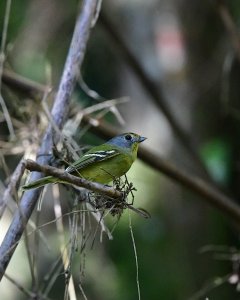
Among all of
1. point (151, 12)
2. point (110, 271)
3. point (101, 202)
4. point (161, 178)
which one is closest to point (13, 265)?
point (110, 271)

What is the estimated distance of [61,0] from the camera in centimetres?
523

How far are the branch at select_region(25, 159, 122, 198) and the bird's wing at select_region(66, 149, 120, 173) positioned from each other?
0.35 metres

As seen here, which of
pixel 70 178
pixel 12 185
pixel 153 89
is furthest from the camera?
pixel 153 89

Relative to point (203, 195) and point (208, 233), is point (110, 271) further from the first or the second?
point (203, 195)

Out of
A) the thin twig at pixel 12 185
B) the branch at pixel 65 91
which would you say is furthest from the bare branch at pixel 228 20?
the thin twig at pixel 12 185

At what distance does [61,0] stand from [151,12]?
2.20 feet

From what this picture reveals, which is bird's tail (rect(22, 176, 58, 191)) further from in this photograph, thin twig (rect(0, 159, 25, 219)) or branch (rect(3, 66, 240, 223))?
branch (rect(3, 66, 240, 223))

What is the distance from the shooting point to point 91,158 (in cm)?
248

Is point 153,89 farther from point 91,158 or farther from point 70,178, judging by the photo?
point 70,178

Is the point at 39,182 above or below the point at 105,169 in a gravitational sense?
below

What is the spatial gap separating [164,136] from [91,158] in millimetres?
2377

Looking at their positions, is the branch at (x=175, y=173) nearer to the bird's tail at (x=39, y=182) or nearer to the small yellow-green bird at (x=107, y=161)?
the small yellow-green bird at (x=107, y=161)

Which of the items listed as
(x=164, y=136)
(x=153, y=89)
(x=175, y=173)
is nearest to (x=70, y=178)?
(x=175, y=173)

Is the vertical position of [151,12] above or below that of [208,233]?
above
